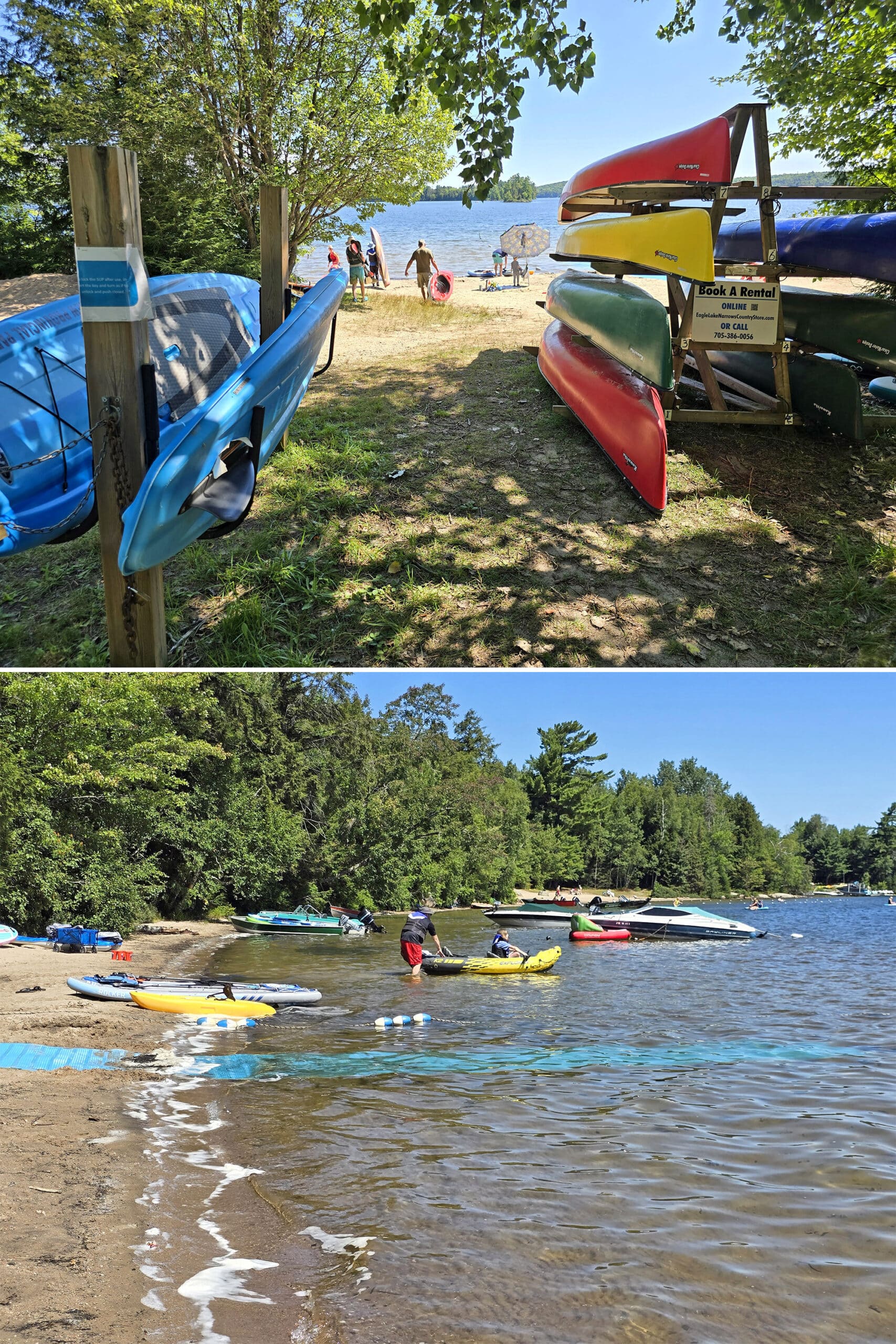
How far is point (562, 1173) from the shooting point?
461 cm

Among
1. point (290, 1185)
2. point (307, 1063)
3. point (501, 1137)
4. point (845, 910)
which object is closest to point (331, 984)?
point (307, 1063)

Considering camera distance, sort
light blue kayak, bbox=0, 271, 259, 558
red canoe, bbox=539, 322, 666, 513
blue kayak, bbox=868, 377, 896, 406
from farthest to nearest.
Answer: blue kayak, bbox=868, 377, 896, 406
red canoe, bbox=539, 322, 666, 513
light blue kayak, bbox=0, 271, 259, 558

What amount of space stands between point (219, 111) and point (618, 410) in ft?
34.5

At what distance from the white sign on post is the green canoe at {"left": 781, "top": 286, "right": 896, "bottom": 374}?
673 cm

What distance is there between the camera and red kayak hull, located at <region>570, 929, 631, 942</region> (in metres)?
18.5

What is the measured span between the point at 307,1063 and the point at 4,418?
16.0 feet

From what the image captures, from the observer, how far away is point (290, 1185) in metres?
4.28

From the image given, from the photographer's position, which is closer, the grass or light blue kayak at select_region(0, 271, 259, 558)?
light blue kayak at select_region(0, 271, 259, 558)

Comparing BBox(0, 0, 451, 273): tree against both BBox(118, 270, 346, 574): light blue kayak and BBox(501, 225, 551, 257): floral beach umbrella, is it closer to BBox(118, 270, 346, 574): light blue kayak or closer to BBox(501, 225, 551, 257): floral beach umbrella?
BBox(501, 225, 551, 257): floral beach umbrella

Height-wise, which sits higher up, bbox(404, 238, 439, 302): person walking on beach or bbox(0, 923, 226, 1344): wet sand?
bbox(404, 238, 439, 302): person walking on beach

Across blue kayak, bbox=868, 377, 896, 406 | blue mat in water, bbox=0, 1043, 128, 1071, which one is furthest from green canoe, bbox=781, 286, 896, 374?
blue mat in water, bbox=0, 1043, 128, 1071

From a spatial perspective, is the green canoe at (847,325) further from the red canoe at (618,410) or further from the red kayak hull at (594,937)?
the red kayak hull at (594,937)

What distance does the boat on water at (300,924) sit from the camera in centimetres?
1700

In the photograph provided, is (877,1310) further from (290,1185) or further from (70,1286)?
(70,1286)
